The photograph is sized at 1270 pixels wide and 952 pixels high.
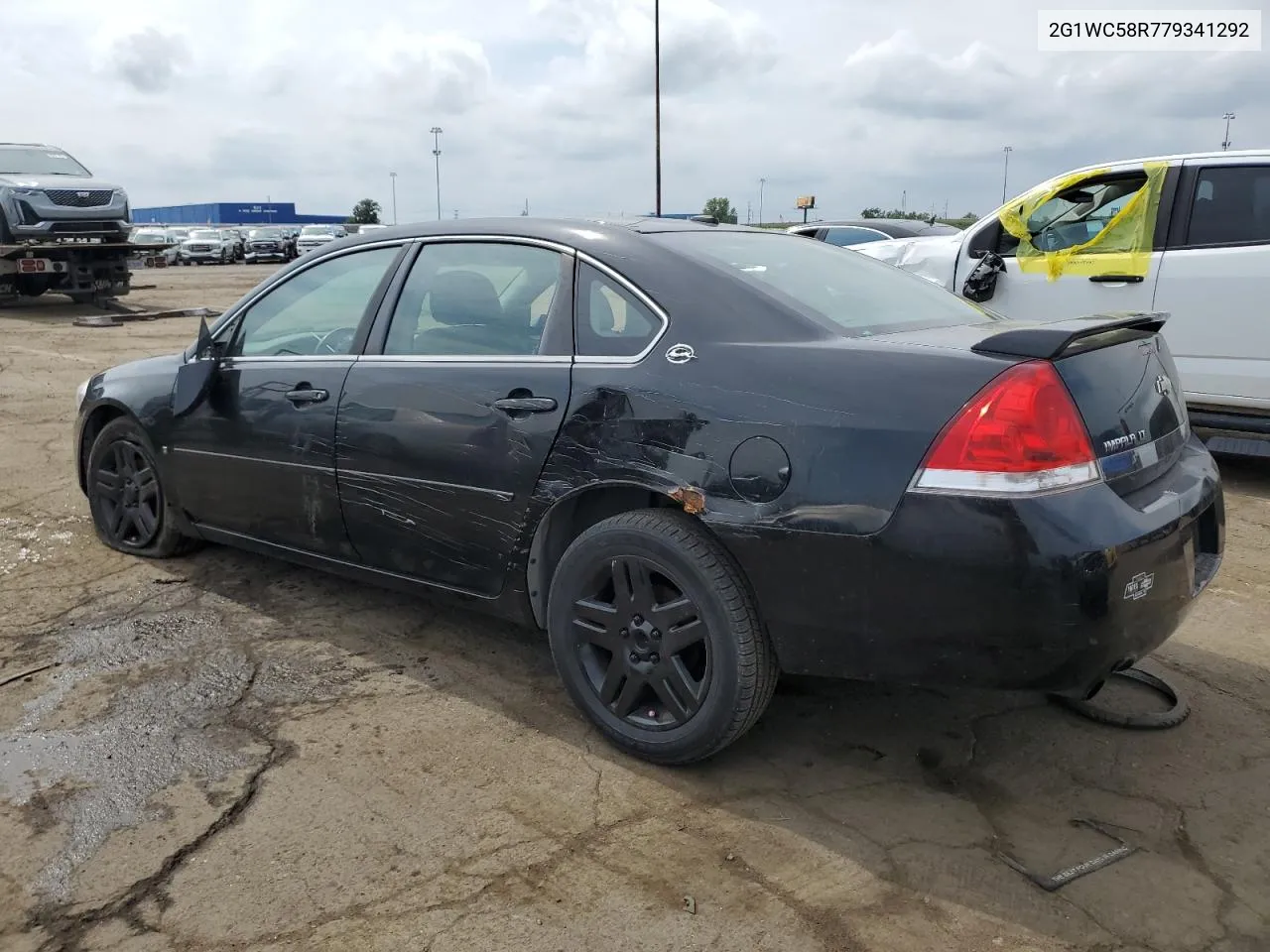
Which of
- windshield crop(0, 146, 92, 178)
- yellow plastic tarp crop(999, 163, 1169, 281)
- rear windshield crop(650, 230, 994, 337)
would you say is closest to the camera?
rear windshield crop(650, 230, 994, 337)

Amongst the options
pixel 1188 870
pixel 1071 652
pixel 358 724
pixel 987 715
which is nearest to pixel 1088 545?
pixel 1071 652

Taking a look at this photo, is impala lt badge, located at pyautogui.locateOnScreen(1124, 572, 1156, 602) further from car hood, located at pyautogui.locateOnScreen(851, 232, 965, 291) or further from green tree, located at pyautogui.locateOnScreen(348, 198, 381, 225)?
green tree, located at pyautogui.locateOnScreen(348, 198, 381, 225)

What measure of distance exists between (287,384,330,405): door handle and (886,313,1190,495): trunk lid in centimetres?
199

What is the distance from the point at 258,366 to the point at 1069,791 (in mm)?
3095

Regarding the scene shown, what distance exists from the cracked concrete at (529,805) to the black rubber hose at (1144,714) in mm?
47

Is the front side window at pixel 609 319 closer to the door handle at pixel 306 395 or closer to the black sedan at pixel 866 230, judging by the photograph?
the door handle at pixel 306 395

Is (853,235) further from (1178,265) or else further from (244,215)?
(244,215)

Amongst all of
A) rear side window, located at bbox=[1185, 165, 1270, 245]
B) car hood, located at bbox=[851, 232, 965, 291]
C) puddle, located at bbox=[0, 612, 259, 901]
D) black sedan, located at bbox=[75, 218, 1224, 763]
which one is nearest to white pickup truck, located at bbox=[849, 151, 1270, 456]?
rear side window, located at bbox=[1185, 165, 1270, 245]

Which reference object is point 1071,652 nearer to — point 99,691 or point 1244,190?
point 99,691

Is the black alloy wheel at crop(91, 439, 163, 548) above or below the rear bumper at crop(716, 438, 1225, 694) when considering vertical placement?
below

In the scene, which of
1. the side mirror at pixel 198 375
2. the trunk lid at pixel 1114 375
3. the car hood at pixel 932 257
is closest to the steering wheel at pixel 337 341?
the side mirror at pixel 198 375

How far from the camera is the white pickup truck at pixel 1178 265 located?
587 cm

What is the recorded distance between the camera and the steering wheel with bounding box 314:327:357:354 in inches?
148

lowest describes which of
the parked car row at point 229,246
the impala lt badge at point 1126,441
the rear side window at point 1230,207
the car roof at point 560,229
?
the impala lt badge at point 1126,441
